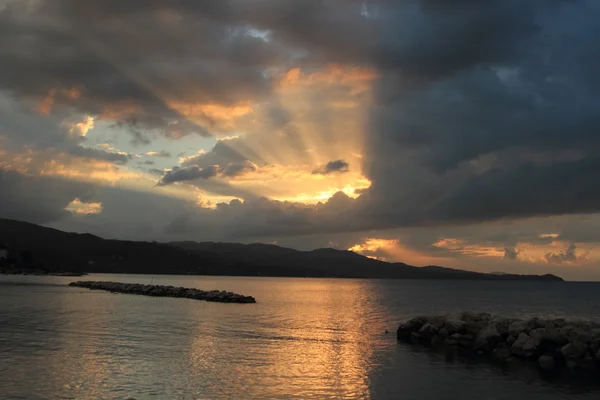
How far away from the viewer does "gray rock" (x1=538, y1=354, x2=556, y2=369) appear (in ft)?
104

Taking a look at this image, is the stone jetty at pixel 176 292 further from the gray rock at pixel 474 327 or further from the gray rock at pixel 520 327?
the gray rock at pixel 520 327

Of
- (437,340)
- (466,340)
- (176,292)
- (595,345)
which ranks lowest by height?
(176,292)

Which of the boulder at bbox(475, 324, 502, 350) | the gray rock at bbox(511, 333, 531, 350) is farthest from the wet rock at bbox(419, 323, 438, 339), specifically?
the gray rock at bbox(511, 333, 531, 350)

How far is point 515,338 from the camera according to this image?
37.0 metres

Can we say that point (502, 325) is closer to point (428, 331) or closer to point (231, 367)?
point (428, 331)

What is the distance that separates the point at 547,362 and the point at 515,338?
457 centimetres

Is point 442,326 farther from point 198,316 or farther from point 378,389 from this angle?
point 198,316

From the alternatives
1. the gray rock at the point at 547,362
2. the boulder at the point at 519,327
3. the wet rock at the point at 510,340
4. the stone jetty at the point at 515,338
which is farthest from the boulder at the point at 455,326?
the gray rock at the point at 547,362

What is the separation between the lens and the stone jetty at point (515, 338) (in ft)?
109

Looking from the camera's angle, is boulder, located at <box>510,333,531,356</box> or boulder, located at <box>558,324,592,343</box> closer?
boulder, located at <box>510,333,531,356</box>

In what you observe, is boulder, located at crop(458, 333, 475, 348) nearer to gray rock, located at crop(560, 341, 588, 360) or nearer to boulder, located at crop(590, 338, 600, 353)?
gray rock, located at crop(560, 341, 588, 360)

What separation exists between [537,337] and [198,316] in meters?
34.1

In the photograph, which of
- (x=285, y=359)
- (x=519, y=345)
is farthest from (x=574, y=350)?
(x=285, y=359)

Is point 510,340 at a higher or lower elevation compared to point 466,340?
higher
